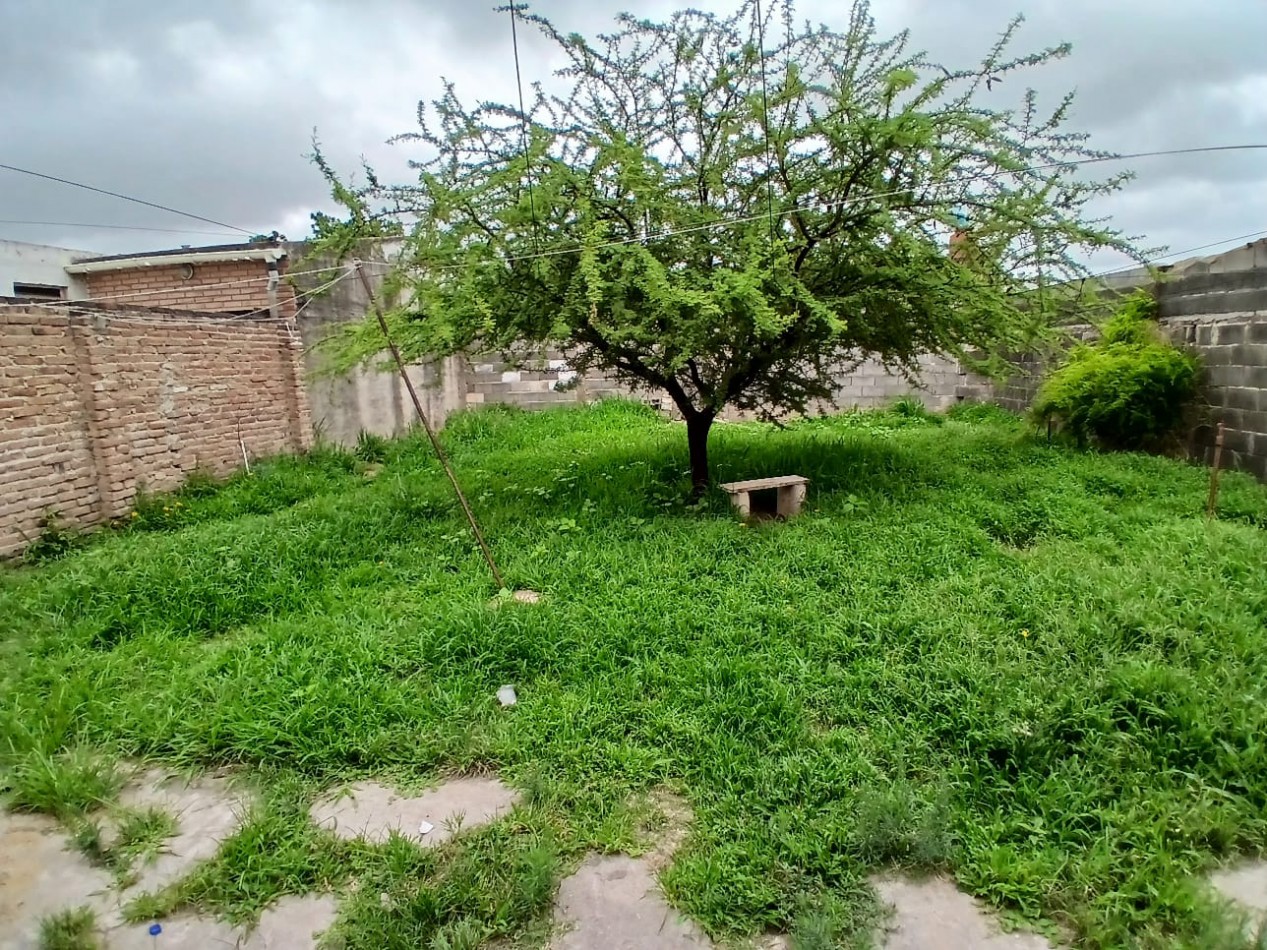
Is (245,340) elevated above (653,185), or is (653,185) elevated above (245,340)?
(653,185)

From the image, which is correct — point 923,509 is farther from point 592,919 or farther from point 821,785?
point 592,919

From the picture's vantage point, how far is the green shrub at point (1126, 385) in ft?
19.9

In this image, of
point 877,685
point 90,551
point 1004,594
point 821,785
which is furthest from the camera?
point 90,551

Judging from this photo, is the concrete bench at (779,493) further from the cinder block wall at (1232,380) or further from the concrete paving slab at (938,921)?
the concrete paving slab at (938,921)

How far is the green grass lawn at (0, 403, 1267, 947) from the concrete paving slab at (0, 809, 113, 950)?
12 centimetres

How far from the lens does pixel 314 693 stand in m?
3.04

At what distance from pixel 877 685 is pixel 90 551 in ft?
18.5

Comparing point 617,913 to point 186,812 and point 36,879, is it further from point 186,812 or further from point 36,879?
point 36,879

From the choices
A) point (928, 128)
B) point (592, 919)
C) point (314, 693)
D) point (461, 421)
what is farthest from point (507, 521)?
point (461, 421)

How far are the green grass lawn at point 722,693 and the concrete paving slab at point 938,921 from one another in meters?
0.06

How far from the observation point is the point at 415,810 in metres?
2.50

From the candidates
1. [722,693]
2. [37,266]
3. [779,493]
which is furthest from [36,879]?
[37,266]

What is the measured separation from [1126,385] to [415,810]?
6.80 m

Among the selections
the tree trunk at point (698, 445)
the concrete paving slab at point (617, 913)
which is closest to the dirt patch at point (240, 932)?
the concrete paving slab at point (617, 913)
